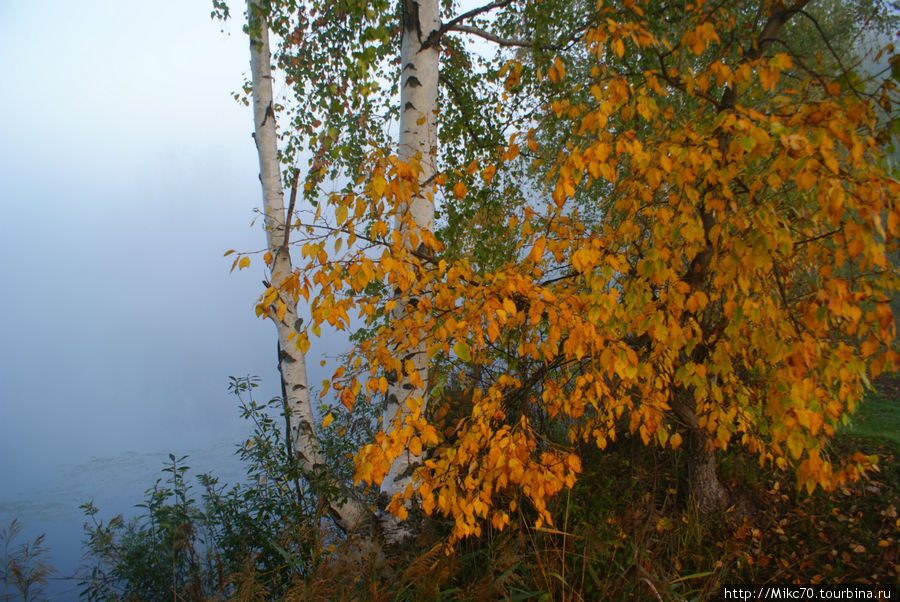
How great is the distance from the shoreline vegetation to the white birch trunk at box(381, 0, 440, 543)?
37 centimetres

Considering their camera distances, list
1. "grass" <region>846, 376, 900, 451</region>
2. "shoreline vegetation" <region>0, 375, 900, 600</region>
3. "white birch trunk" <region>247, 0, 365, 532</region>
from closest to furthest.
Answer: "shoreline vegetation" <region>0, 375, 900, 600</region>
"white birch trunk" <region>247, 0, 365, 532</region>
"grass" <region>846, 376, 900, 451</region>

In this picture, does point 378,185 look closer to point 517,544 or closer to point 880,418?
point 517,544

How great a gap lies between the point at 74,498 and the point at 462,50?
837cm

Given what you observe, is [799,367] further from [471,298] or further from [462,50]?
[462,50]

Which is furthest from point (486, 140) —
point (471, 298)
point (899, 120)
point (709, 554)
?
point (709, 554)

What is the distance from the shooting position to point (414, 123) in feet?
9.72

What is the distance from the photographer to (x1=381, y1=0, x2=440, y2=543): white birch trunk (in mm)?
2941

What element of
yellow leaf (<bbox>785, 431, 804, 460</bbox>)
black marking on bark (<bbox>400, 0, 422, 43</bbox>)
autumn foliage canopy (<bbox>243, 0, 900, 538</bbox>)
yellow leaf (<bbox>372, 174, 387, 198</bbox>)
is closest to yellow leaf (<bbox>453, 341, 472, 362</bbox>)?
autumn foliage canopy (<bbox>243, 0, 900, 538</bbox>)

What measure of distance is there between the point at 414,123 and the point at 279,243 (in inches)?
56.9

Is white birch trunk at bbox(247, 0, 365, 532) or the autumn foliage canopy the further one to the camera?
white birch trunk at bbox(247, 0, 365, 532)

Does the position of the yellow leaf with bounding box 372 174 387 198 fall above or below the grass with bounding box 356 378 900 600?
above

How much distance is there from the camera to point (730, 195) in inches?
82.0

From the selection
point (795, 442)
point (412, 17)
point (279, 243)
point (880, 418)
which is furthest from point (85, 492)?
point (880, 418)

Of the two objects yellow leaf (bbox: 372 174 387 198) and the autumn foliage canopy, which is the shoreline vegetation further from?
yellow leaf (bbox: 372 174 387 198)
